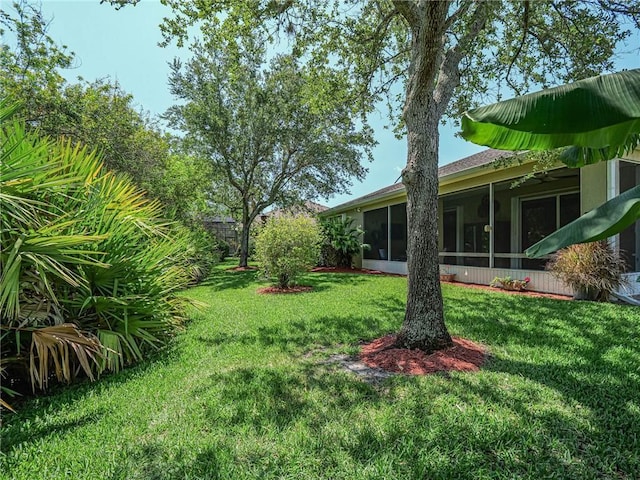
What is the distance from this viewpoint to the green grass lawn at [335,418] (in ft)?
7.72

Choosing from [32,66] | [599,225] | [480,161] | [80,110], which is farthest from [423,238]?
[32,66]

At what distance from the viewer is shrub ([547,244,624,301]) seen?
7422 mm

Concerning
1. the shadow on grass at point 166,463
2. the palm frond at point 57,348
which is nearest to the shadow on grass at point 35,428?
the palm frond at point 57,348

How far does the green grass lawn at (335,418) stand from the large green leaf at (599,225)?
1.49 meters

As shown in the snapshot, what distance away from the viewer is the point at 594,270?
748cm

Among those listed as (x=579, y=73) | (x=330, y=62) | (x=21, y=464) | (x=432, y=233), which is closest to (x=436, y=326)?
(x=432, y=233)

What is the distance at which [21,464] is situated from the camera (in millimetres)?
2484

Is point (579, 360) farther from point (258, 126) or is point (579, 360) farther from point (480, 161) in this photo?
point (258, 126)

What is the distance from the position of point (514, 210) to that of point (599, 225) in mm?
10174

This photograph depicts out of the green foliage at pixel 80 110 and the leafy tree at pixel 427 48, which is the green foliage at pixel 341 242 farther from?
the leafy tree at pixel 427 48

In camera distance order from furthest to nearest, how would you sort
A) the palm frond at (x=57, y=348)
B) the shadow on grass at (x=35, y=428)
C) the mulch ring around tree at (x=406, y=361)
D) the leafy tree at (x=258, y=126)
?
the leafy tree at (x=258, y=126), the mulch ring around tree at (x=406, y=361), the palm frond at (x=57, y=348), the shadow on grass at (x=35, y=428)

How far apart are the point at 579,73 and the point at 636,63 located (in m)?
1.37

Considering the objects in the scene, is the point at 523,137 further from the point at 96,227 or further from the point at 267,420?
the point at 96,227

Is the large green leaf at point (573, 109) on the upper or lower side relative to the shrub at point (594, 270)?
upper
